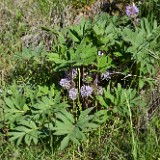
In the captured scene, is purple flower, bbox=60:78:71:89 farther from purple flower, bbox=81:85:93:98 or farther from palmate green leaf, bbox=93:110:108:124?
palmate green leaf, bbox=93:110:108:124

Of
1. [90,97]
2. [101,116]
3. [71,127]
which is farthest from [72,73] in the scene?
[71,127]

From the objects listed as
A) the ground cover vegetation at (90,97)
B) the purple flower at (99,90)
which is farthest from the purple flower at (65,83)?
the purple flower at (99,90)

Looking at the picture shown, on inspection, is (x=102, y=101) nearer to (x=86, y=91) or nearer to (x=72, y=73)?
(x=86, y=91)

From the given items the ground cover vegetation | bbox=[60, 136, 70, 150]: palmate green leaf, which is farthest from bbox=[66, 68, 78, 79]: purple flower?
bbox=[60, 136, 70, 150]: palmate green leaf

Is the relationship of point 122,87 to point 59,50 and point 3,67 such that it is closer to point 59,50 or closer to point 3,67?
point 59,50

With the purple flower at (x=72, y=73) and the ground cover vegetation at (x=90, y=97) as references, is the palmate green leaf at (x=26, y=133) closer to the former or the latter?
the ground cover vegetation at (x=90, y=97)

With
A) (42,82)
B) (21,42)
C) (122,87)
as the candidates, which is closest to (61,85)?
(42,82)

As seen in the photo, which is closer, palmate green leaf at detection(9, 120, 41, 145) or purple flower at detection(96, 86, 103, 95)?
palmate green leaf at detection(9, 120, 41, 145)

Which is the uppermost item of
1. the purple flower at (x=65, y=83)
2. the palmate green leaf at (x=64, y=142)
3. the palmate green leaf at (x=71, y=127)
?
the purple flower at (x=65, y=83)
